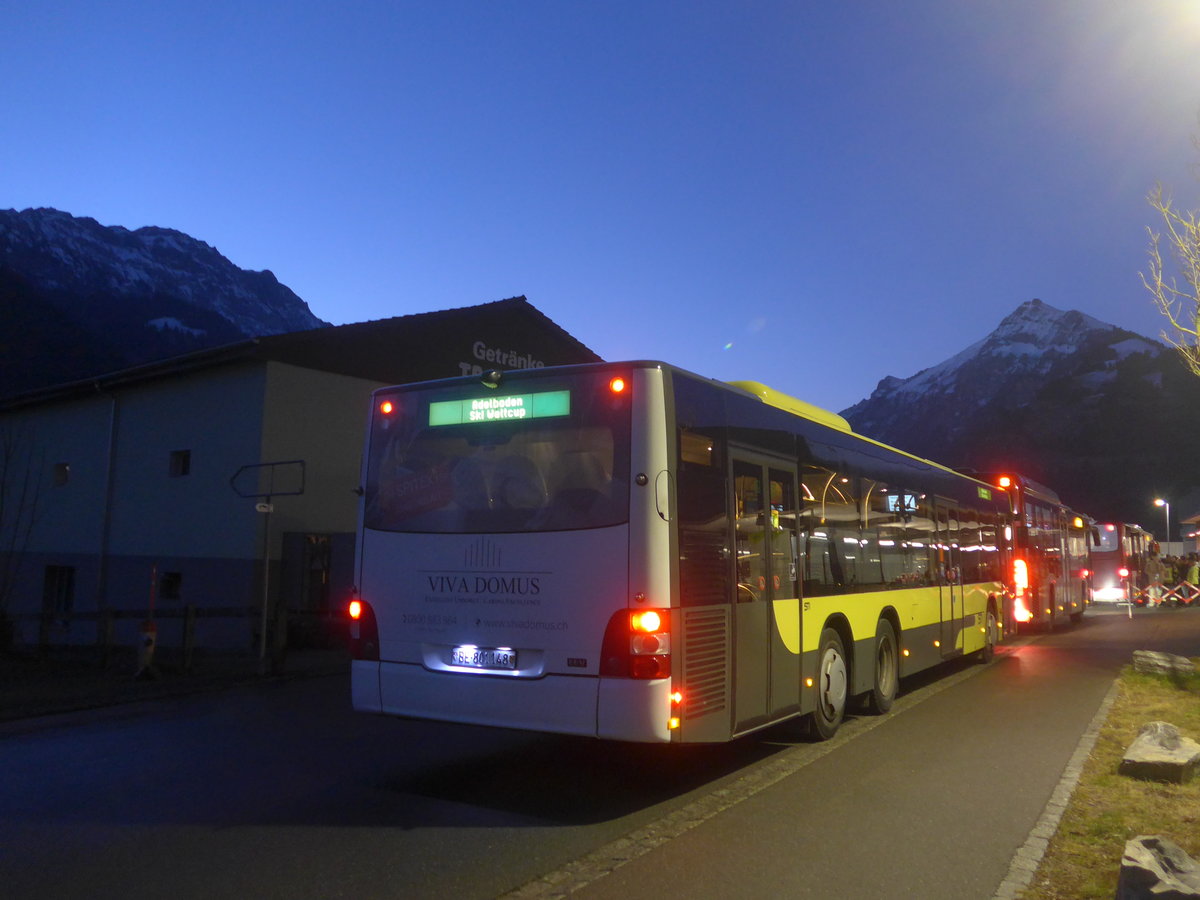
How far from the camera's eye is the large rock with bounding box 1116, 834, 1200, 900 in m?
3.78

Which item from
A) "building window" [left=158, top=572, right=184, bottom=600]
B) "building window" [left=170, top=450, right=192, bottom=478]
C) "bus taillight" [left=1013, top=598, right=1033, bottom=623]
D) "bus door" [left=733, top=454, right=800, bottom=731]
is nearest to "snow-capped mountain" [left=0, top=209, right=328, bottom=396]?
"building window" [left=170, top=450, right=192, bottom=478]

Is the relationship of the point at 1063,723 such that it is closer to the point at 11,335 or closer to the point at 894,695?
the point at 894,695

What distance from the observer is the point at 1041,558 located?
21.3 m

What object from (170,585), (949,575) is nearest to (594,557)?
(949,575)

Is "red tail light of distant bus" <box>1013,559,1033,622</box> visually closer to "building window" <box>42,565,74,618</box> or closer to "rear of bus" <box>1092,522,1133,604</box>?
"rear of bus" <box>1092,522,1133,604</box>

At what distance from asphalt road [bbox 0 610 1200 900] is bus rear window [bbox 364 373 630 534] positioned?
1998 millimetres

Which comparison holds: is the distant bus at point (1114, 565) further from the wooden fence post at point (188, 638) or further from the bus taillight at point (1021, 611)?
the wooden fence post at point (188, 638)

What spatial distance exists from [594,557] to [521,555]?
24.1 inches

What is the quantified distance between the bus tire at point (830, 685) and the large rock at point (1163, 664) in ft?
20.0

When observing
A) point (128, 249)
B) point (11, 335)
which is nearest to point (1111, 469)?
point (11, 335)

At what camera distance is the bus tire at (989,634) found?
15.6 meters

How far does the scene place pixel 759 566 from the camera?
7.55 meters

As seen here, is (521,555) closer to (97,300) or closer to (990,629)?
(990,629)

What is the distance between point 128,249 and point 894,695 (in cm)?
19465
